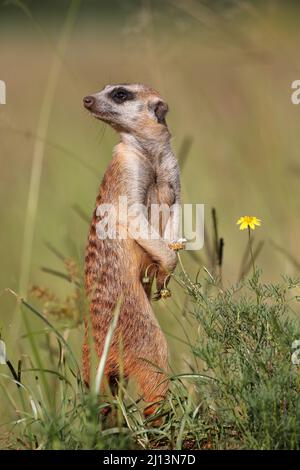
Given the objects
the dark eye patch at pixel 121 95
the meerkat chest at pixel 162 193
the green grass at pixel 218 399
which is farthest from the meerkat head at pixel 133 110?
the green grass at pixel 218 399

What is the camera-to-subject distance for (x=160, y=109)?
4539 millimetres

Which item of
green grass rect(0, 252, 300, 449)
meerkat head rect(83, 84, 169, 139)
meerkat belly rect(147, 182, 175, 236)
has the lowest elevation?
green grass rect(0, 252, 300, 449)

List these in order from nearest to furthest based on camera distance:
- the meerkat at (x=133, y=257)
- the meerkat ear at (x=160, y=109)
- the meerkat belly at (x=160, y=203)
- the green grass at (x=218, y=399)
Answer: the green grass at (x=218, y=399)
the meerkat at (x=133, y=257)
the meerkat belly at (x=160, y=203)
the meerkat ear at (x=160, y=109)

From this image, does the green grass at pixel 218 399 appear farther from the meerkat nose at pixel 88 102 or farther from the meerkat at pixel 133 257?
the meerkat nose at pixel 88 102

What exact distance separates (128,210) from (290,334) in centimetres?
108

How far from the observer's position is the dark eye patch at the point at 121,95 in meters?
4.45

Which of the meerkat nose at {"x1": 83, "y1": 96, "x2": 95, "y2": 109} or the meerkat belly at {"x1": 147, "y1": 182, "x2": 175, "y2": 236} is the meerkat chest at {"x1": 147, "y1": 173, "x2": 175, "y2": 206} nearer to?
the meerkat belly at {"x1": 147, "y1": 182, "x2": 175, "y2": 236}

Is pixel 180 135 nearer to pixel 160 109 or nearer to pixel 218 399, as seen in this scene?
pixel 160 109

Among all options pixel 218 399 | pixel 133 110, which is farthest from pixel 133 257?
pixel 218 399

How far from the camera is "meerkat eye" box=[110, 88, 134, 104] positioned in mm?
4453

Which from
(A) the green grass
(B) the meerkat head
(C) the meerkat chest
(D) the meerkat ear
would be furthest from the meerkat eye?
(A) the green grass

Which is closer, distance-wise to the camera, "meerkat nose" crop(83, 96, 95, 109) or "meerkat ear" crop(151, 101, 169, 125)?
"meerkat nose" crop(83, 96, 95, 109)
